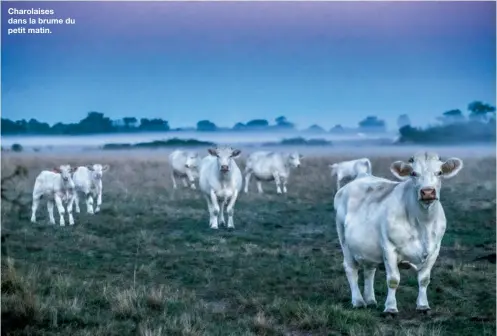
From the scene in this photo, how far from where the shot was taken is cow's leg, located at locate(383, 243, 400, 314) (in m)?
7.31

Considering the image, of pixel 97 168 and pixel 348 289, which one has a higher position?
pixel 97 168

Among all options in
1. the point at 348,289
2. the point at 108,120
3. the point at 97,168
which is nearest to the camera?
the point at 348,289

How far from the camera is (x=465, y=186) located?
18.7m

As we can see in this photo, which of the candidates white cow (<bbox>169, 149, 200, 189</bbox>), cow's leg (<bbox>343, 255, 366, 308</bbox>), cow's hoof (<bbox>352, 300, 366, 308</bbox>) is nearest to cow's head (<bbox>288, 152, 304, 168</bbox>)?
white cow (<bbox>169, 149, 200, 189</bbox>)

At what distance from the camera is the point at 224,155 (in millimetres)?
14156

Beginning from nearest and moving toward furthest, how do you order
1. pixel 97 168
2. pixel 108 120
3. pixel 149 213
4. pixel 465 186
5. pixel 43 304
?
pixel 43 304 < pixel 108 120 < pixel 149 213 < pixel 97 168 < pixel 465 186

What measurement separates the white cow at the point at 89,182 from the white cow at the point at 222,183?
3.03m

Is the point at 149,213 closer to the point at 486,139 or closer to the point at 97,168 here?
the point at 97,168

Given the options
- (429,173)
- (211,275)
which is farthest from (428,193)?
(211,275)

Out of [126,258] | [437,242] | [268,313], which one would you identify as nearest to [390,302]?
[437,242]

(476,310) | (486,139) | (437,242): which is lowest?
(476,310)

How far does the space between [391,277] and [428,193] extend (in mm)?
1027

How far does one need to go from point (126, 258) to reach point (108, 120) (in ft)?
13.2

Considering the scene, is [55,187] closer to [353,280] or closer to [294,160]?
[353,280]
